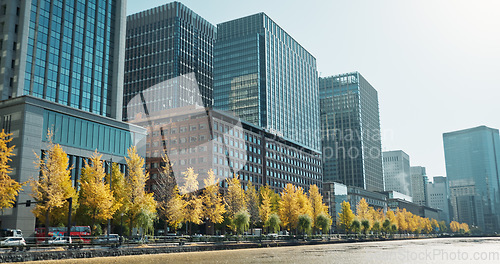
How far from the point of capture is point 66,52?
352 feet

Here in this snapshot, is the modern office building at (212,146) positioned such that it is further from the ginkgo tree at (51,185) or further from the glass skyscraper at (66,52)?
the ginkgo tree at (51,185)

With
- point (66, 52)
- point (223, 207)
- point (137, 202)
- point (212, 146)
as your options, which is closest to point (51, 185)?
point (137, 202)

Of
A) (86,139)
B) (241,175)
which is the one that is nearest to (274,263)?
(86,139)

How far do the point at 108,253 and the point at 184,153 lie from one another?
80.4 metres

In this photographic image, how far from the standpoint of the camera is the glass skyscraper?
97438mm

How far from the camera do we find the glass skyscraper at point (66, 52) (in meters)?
97.4

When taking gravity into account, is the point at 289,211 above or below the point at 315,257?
above

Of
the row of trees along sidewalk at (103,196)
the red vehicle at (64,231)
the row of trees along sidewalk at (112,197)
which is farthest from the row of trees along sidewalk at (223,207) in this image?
the red vehicle at (64,231)

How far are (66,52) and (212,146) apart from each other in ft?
147

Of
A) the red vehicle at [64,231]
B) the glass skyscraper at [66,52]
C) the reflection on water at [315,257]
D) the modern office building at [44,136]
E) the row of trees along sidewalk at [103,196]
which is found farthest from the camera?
the glass skyscraper at [66,52]

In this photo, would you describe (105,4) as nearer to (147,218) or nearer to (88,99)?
(88,99)

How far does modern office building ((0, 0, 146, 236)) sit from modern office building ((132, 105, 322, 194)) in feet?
76.3

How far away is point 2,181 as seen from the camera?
50.3 metres

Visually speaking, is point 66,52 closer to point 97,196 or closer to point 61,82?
point 61,82
